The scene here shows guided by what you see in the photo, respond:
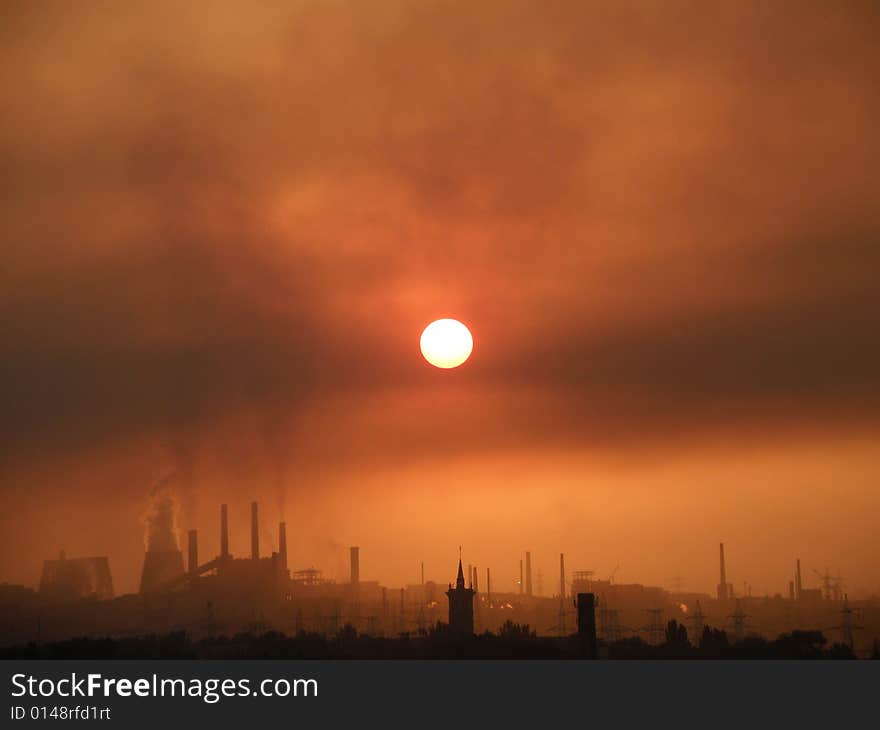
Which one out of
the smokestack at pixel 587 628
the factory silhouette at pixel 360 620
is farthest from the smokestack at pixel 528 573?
the smokestack at pixel 587 628

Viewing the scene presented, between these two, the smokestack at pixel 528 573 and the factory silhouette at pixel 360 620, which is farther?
the smokestack at pixel 528 573

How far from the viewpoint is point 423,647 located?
14150 centimetres

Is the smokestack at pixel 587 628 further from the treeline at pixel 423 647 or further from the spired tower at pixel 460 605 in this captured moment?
the spired tower at pixel 460 605

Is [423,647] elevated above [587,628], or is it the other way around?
[587,628]

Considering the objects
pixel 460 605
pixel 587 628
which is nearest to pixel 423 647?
pixel 460 605

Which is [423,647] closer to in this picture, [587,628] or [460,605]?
[460,605]

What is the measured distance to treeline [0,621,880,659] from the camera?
13338cm

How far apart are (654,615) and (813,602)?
94.8ft

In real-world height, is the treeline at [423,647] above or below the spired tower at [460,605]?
below

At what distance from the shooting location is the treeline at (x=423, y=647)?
13338cm

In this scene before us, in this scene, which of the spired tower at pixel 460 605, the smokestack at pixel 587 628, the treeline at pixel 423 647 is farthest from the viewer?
the spired tower at pixel 460 605
